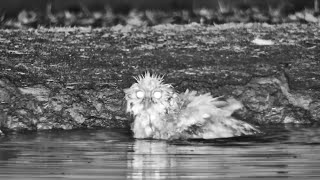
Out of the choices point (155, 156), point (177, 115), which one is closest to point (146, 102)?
point (177, 115)

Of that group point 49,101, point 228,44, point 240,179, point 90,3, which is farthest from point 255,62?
point 90,3

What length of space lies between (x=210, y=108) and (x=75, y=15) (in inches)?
425

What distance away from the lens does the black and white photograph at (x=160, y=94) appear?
12859mm

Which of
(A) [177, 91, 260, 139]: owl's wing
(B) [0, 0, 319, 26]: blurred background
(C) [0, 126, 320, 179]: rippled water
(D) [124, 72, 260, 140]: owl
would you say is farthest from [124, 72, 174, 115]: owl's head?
(B) [0, 0, 319, 26]: blurred background

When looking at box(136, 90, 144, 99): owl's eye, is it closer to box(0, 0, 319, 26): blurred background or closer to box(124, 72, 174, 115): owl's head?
box(124, 72, 174, 115): owl's head

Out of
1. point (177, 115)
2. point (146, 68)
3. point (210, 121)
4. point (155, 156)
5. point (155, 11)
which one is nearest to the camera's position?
point (155, 156)

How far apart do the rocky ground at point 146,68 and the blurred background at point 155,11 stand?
1299 millimetres

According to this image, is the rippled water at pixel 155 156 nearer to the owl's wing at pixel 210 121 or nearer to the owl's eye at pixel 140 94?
the owl's wing at pixel 210 121

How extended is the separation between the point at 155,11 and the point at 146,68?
6950mm

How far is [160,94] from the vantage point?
15.7 meters

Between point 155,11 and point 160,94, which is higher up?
point 155,11

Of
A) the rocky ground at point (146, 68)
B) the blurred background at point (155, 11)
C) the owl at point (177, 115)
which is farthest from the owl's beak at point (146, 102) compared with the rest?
the blurred background at point (155, 11)

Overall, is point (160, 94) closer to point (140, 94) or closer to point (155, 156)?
point (140, 94)

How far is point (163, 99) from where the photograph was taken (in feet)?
51.6
